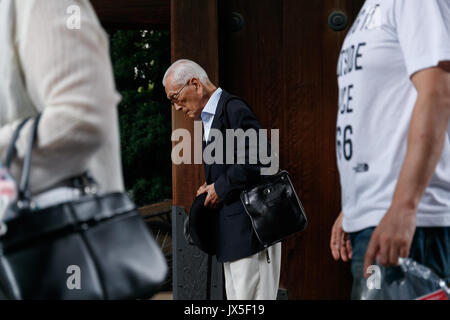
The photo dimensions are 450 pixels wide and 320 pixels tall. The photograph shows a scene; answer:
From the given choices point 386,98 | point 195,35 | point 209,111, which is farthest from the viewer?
point 195,35

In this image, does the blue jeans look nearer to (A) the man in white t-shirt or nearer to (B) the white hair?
(A) the man in white t-shirt

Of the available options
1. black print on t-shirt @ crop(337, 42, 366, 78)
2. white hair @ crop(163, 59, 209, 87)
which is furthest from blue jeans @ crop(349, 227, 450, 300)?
white hair @ crop(163, 59, 209, 87)

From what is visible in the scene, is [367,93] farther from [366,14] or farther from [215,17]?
[215,17]

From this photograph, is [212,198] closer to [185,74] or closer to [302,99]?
[185,74]

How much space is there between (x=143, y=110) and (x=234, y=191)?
0.83 meters

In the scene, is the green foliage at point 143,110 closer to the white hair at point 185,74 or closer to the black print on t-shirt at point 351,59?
the white hair at point 185,74

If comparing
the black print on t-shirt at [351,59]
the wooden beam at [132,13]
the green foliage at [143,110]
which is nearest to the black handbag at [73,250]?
the black print on t-shirt at [351,59]

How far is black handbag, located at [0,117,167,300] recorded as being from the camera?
38.5 inches

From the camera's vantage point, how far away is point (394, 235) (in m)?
1.14

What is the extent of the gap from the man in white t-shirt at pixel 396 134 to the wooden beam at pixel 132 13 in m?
1.61

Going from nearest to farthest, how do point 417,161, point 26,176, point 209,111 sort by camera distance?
point 26,176 < point 417,161 < point 209,111

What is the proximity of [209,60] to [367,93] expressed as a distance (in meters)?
1.47

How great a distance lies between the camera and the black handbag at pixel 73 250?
0.98 metres

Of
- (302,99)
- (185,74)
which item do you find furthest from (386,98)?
(302,99)
